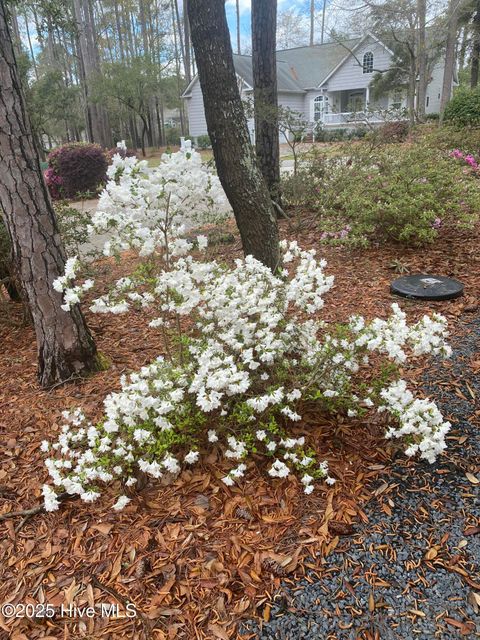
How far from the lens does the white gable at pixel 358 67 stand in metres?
23.2

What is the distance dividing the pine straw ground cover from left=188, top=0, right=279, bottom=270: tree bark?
→ 136 cm

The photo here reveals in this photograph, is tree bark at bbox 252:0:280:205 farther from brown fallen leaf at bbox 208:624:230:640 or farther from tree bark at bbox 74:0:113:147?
tree bark at bbox 74:0:113:147

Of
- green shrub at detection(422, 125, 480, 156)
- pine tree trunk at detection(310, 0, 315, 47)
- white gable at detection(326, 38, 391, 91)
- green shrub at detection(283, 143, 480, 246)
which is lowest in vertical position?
green shrub at detection(283, 143, 480, 246)

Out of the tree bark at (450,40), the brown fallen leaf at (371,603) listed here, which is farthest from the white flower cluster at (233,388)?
the tree bark at (450,40)

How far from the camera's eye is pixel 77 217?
4895 millimetres

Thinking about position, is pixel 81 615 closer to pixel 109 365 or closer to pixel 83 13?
pixel 109 365

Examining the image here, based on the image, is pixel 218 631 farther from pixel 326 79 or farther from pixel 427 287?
pixel 326 79

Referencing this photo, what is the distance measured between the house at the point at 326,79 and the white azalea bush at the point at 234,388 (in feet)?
78.0

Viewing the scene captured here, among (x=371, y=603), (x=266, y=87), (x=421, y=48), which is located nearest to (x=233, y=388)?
(x=371, y=603)

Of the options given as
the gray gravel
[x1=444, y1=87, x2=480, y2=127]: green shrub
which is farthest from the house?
the gray gravel

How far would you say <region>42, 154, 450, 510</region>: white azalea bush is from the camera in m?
1.97

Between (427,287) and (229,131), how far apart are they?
7.32 feet

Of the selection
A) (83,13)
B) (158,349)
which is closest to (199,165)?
(158,349)

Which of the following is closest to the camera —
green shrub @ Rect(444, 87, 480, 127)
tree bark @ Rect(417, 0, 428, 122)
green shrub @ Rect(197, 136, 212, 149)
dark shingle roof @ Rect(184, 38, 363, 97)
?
green shrub @ Rect(444, 87, 480, 127)
